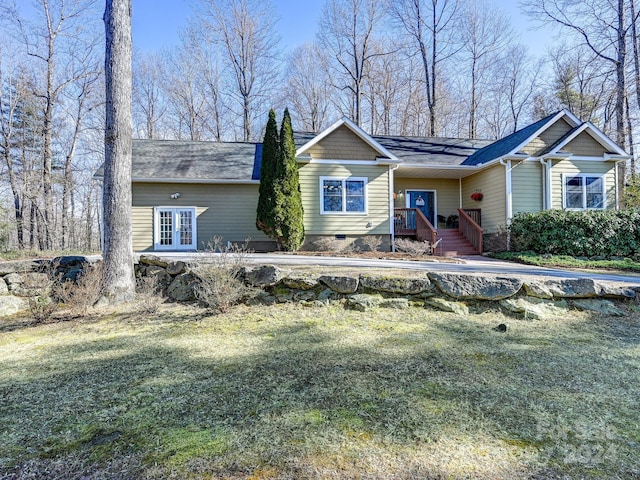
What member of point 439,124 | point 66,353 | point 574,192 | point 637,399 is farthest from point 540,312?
point 439,124

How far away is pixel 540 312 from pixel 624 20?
61.4 ft

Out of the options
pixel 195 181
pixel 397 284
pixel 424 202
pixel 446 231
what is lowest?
pixel 397 284

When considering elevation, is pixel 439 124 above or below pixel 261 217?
above

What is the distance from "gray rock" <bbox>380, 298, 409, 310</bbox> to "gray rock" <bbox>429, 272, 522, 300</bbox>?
0.55 meters

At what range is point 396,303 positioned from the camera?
16.9 feet

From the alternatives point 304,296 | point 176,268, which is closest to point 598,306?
point 304,296

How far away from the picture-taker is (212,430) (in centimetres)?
218

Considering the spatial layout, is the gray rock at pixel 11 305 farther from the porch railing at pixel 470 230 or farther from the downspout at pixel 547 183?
the downspout at pixel 547 183

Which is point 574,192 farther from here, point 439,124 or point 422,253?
point 439,124

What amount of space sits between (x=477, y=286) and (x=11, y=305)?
746cm

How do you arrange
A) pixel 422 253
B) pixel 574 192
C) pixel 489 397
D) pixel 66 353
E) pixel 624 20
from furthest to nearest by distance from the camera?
pixel 624 20 → pixel 574 192 → pixel 422 253 → pixel 66 353 → pixel 489 397

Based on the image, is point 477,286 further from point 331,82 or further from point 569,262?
point 331,82

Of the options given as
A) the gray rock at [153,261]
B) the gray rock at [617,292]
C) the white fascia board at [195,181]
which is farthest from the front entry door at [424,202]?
the gray rock at [153,261]

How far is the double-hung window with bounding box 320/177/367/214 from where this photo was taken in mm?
12227
